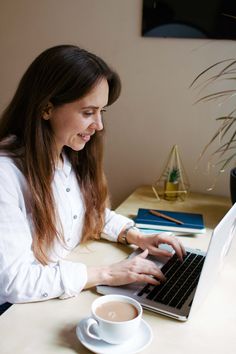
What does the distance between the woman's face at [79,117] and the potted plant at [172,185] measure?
0.62 meters

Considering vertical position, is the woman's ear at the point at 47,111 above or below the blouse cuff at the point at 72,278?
above

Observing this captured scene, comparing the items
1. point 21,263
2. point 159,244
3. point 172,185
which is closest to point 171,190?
point 172,185

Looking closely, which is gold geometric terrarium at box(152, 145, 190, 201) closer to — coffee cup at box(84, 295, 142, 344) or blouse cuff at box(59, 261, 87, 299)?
blouse cuff at box(59, 261, 87, 299)

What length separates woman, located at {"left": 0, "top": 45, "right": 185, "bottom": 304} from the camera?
3.43 feet

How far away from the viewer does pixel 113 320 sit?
86 centimetres

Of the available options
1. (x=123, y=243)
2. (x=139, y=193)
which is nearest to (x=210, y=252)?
(x=123, y=243)

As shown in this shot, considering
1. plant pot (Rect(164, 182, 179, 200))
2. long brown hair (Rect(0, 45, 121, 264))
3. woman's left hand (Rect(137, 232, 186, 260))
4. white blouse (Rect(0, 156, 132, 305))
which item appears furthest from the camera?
plant pot (Rect(164, 182, 179, 200))

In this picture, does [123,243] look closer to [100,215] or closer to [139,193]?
[100,215]

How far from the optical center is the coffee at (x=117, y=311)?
2.86 feet

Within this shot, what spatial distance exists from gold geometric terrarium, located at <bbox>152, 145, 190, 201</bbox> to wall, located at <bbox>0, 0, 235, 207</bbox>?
0.14ft

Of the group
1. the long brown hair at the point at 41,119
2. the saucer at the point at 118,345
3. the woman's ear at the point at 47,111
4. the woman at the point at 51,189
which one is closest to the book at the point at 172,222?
the woman at the point at 51,189

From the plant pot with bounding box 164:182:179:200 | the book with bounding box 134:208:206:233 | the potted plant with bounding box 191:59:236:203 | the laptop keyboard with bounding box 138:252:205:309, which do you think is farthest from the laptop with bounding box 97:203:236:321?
the potted plant with bounding box 191:59:236:203

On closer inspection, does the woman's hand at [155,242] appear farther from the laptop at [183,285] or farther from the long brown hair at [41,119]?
the long brown hair at [41,119]

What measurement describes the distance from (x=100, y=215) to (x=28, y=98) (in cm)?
48
